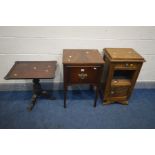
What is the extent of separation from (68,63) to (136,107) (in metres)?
1.29

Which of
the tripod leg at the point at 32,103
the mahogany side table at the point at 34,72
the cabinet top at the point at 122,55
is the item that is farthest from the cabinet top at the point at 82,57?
the tripod leg at the point at 32,103

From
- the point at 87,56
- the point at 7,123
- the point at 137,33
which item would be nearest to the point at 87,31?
the point at 87,56

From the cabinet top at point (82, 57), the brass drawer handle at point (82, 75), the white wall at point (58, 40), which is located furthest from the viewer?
the white wall at point (58, 40)

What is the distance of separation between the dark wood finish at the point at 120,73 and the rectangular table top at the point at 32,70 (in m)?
0.75

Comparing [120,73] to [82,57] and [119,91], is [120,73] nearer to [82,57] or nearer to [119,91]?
[119,91]

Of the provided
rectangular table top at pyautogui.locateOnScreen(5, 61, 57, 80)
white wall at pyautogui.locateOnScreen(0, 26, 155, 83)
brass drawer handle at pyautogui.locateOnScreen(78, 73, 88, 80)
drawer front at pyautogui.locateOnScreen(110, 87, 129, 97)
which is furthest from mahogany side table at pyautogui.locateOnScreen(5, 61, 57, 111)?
A: drawer front at pyautogui.locateOnScreen(110, 87, 129, 97)

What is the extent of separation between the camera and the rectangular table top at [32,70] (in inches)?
69.7

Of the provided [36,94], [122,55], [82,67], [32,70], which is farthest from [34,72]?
[122,55]

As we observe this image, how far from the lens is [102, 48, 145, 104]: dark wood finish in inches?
71.7

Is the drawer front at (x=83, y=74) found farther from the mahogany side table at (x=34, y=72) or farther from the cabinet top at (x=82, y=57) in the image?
the mahogany side table at (x=34, y=72)

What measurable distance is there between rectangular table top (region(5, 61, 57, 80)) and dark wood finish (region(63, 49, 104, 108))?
8.9 inches

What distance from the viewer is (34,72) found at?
73.4 inches

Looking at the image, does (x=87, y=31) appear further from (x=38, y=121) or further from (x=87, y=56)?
(x=38, y=121)

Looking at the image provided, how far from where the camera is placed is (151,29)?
211cm
